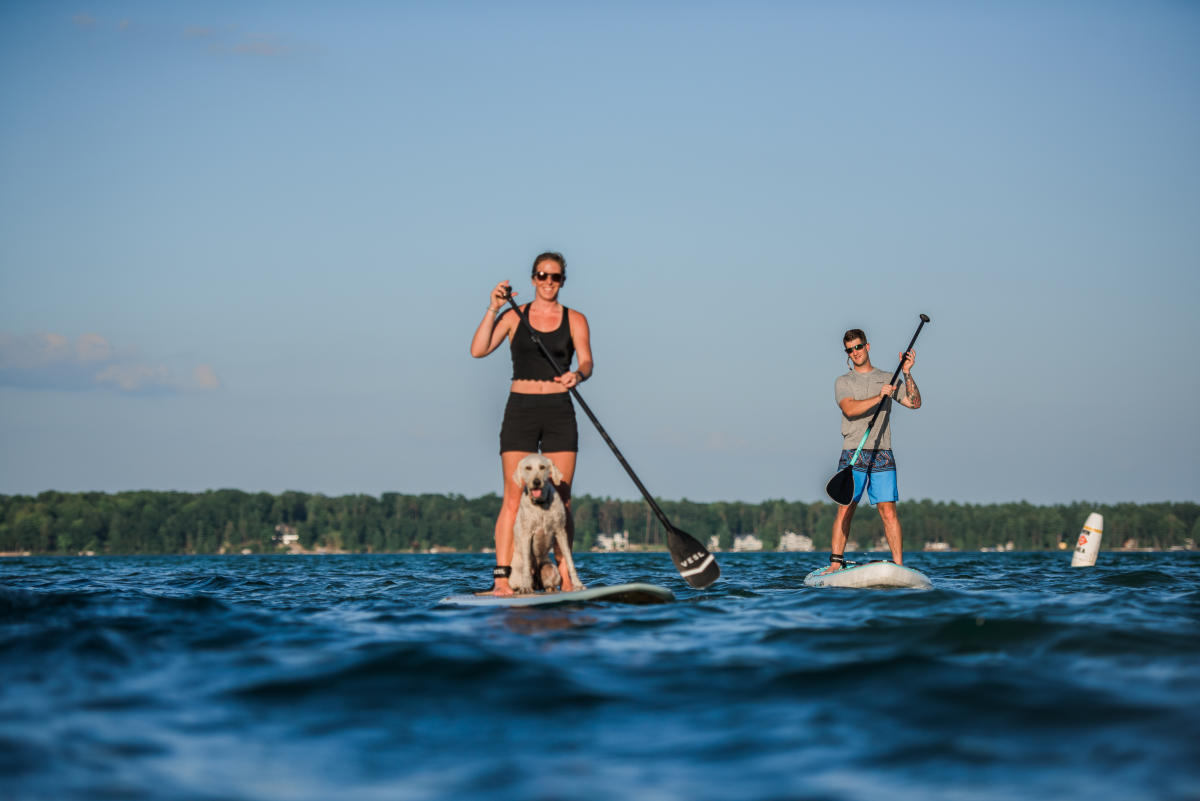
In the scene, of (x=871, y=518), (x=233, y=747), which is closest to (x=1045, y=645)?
(x=233, y=747)

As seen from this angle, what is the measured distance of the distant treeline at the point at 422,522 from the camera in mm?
157500

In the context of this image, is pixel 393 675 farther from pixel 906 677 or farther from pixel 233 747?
pixel 906 677

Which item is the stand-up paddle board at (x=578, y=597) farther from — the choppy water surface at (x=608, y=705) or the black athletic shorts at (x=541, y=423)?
the black athletic shorts at (x=541, y=423)

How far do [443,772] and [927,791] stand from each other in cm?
167

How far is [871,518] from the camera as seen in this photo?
565ft

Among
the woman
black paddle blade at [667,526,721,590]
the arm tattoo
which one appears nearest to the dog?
the woman

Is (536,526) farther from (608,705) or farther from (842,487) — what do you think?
(842,487)

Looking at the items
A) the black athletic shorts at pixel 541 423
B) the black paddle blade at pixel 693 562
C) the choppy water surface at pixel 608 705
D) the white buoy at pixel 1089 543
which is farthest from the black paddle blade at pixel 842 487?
the white buoy at pixel 1089 543

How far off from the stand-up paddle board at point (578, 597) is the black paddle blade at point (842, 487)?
3227 mm

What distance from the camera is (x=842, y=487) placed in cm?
1109

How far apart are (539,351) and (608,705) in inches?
169

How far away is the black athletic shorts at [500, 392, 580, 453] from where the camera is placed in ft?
27.5

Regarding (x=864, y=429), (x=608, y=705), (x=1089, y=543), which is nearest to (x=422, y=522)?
(x=1089, y=543)

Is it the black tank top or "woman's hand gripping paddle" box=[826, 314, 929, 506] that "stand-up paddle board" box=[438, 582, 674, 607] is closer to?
the black tank top
